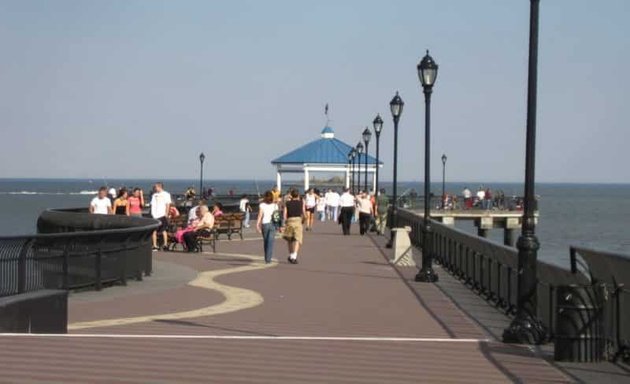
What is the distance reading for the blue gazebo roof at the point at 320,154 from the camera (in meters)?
69.2

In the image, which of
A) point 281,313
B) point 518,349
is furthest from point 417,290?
point 518,349

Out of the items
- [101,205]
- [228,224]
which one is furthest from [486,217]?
[101,205]

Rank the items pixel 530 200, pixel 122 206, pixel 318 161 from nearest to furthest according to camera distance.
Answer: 1. pixel 530 200
2. pixel 122 206
3. pixel 318 161

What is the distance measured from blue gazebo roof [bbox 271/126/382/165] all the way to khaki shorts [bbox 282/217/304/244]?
143ft

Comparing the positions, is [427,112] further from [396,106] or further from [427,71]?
[396,106]

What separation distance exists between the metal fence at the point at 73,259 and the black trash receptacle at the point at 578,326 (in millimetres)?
7883

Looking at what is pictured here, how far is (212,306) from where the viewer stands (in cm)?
1598

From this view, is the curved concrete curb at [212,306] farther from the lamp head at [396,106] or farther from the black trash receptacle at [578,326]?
the lamp head at [396,106]

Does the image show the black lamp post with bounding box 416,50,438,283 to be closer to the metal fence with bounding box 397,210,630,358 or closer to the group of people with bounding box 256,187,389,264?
the metal fence with bounding box 397,210,630,358

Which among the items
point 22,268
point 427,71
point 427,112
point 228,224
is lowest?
point 228,224

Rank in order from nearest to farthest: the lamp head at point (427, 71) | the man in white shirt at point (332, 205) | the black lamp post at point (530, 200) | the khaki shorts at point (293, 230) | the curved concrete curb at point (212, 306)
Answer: the black lamp post at point (530, 200), the curved concrete curb at point (212, 306), the lamp head at point (427, 71), the khaki shorts at point (293, 230), the man in white shirt at point (332, 205)

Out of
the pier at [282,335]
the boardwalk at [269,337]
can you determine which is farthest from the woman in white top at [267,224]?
the boardwalk at [269,337]

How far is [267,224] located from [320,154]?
4516 cm

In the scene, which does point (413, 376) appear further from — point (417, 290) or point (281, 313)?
point (417, 290)
